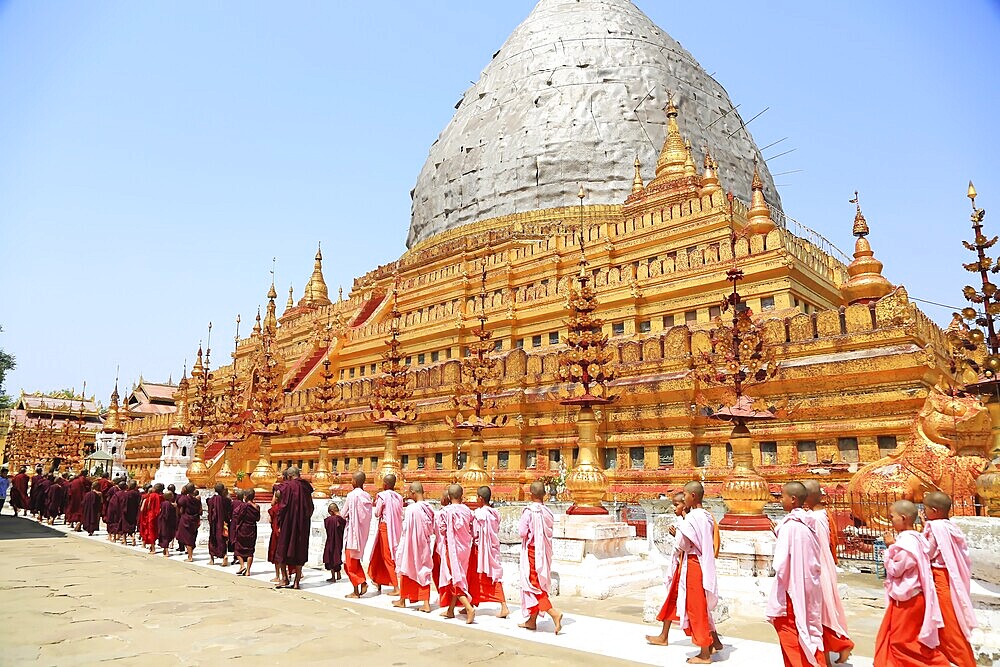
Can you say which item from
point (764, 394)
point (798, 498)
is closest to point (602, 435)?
point (764, 394)

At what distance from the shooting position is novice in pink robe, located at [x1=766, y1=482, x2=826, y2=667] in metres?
6.05

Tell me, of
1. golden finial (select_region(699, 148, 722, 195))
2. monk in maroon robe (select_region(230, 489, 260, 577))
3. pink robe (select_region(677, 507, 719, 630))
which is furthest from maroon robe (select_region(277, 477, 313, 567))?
golden finial (select_region(699, 148, 722, 195))

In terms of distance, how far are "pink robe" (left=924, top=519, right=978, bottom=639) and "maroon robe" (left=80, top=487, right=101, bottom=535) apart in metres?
23.8

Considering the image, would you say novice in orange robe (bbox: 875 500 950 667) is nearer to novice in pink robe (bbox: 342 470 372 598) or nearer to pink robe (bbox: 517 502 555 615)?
pink robe (bbox: 517 502 555 615)

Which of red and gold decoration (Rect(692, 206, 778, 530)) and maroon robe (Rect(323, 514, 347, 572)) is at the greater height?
red and gold decoration (Rect(692, 206, 778, 530))

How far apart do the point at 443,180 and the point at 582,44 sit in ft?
41.8

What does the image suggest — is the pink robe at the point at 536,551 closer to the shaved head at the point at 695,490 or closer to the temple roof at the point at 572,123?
the shaved head at the point at 695,490

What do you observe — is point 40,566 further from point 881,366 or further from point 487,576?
point 881,366

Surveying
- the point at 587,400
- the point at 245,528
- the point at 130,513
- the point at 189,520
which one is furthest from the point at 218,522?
the point at 587,400

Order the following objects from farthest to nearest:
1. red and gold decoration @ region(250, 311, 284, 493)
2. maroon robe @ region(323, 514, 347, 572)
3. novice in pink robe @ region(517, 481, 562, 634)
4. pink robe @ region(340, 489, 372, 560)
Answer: red and gold decoration @ region(250, 311, 284, 493) < maroon robe @ region(323, 514, 347, 572) < pink robe @ region(340, 489, 372, 560) < novice in pink robe @ region(517, 481, 562, 634)

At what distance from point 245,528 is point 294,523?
2287 millimetres

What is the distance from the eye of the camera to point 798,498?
6.83 m

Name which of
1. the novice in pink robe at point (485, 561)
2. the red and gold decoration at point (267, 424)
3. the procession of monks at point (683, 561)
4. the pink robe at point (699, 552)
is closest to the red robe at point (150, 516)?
the procession of monks at point (683, 561)

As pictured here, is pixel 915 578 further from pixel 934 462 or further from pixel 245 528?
pixel 245 528
